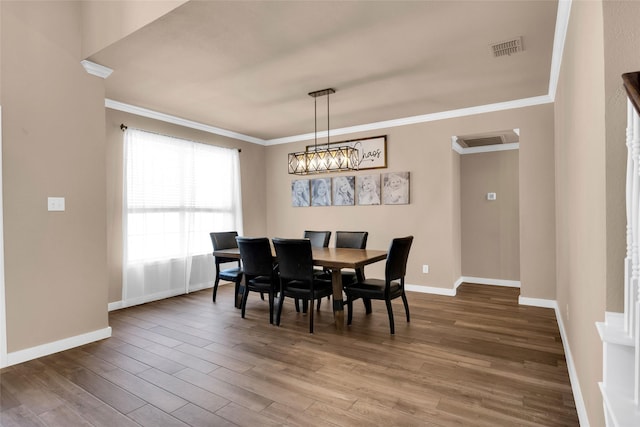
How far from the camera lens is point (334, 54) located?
3059 mm

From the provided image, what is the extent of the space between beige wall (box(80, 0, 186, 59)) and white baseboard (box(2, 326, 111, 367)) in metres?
2.51

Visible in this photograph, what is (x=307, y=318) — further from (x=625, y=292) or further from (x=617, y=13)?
(x=617, y=13)

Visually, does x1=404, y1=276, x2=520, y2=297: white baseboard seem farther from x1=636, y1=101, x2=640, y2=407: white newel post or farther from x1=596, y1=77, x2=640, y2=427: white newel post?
x1=636, y1=101, x2=640, y2=407: white newel post

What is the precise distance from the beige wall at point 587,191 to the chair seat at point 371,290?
4.91 feet

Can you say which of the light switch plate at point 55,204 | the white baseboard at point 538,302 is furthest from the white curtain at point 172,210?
the white baseboard at point 538,302

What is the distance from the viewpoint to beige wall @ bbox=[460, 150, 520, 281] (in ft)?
18.7

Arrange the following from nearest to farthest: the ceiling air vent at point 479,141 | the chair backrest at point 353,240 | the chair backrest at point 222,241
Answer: the chair backrest at point 353,240 < the chair backrest at point 222,241 < the ceiling air vent at point 479,141

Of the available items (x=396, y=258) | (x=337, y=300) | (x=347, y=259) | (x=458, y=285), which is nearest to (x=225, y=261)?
(x=337, y=300)

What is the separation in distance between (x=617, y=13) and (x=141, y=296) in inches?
201

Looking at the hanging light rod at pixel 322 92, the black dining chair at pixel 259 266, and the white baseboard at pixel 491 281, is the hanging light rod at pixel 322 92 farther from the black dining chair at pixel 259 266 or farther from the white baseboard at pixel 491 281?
the white baseboard at pixel 491 281

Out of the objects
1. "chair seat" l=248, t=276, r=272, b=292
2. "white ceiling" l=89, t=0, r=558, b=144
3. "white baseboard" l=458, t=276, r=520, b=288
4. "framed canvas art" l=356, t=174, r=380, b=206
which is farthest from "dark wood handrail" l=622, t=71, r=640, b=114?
"white baseboard" l=458, t=276, r=520, b=288

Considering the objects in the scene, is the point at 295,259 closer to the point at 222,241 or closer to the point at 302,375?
the point at 302,375

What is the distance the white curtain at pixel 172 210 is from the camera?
454cm

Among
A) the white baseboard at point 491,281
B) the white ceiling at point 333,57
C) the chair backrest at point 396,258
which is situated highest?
the white ceiling at point 333,57
